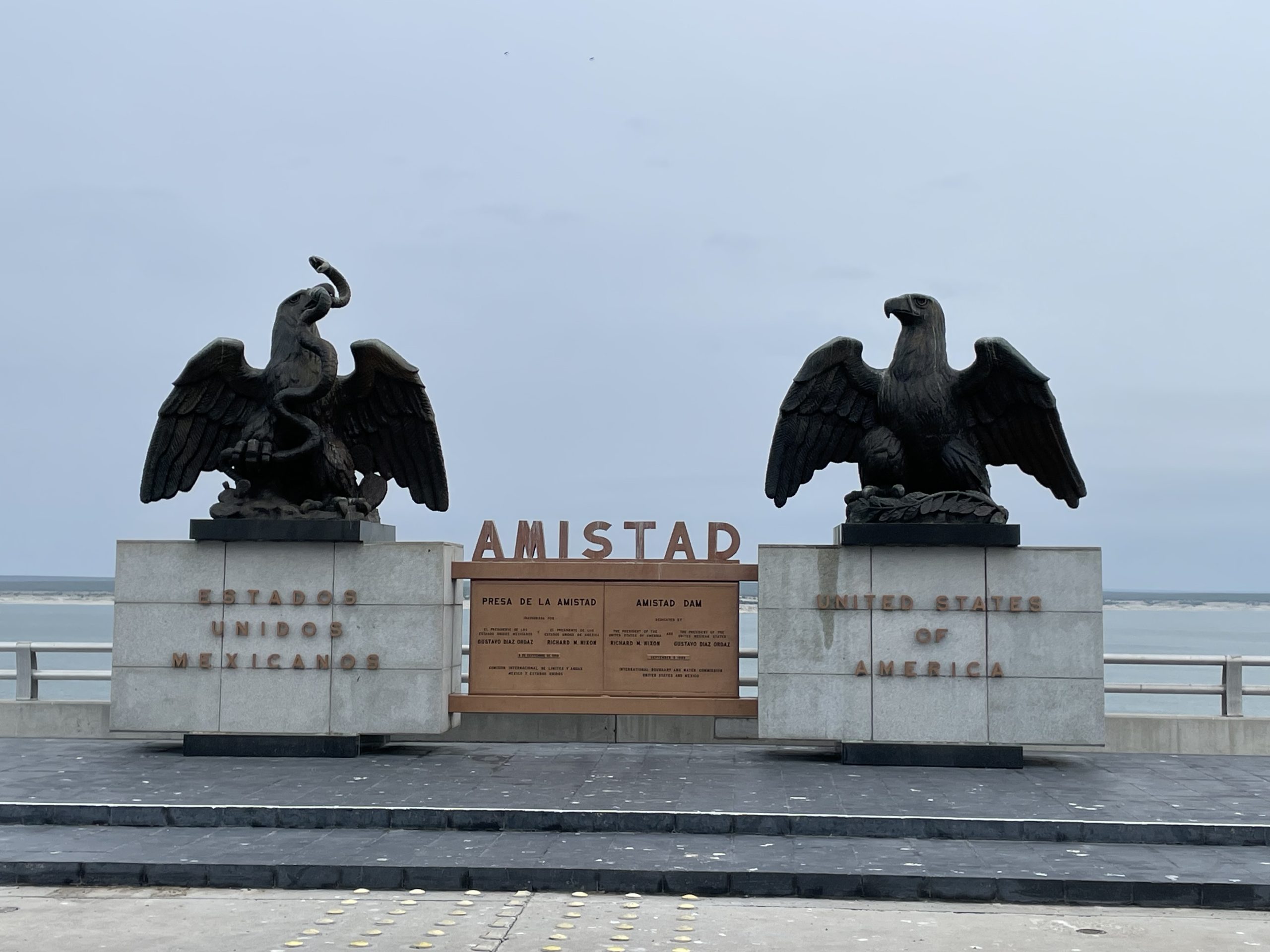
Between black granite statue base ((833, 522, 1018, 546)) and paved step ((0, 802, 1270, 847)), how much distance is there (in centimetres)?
344

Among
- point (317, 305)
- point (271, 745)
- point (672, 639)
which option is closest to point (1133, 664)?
point (672, 639)

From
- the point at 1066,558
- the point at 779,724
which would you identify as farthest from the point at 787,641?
the point at 1066,558

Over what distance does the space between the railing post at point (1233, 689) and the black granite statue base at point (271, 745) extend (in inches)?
337

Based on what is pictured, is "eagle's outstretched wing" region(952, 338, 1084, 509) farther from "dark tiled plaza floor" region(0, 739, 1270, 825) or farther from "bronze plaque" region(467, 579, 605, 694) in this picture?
"bronze plaque" region(467, 579, 605, 694)

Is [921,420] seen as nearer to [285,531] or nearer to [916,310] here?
[916,310]

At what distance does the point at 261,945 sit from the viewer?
6867 mm

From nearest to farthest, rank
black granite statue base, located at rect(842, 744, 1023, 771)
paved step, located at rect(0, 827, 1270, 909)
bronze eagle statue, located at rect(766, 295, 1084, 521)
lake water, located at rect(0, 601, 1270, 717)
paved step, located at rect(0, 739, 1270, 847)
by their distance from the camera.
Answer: paved step, located at rect(0, 827, 1270, 909), paved step, located at rect(0, 739, 1270, 847), black granite statue base, located at rect(842, 744, 1023, 771), bronze eagle statue, located at rect(766, 295, 1084, 521), lake water, located at rect(0, 601, 1270, 717)

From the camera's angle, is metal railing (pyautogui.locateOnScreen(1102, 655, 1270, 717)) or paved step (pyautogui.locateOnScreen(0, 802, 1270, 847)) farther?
metal railing (pyautogui.locateOnScreen(1102, 655, 1270, 717))

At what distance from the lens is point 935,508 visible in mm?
12320

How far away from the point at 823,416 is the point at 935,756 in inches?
132

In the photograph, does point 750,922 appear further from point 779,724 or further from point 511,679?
point 511,679

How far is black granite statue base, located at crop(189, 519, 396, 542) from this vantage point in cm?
1277

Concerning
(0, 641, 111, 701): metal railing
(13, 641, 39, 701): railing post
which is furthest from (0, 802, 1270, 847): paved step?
(13, 641, 39, 701): railing post

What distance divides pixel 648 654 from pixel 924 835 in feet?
13.9
